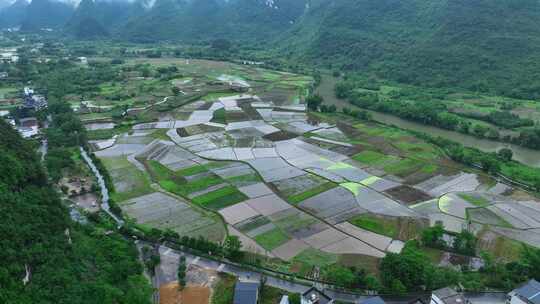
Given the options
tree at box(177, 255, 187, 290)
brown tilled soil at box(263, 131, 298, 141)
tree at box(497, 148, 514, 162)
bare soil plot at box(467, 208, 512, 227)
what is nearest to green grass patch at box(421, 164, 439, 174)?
bare soil plot at box(467, 208, 512, 227)

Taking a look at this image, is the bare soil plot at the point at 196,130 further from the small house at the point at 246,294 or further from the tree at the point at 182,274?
the small house at the point at 246,294

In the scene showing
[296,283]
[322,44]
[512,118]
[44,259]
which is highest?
[322,44]

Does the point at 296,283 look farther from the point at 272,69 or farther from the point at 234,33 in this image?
the point at 234,33

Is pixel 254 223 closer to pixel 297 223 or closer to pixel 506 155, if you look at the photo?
pixel 297 223

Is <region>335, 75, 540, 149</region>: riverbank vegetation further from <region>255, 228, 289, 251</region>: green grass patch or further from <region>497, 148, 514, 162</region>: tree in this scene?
<region>255, 228, 289, 251</region>: green grass patch

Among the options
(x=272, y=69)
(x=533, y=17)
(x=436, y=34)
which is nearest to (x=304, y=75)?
(x=272, y=69)

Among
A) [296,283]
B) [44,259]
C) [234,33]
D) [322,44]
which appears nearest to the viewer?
[44,259]
